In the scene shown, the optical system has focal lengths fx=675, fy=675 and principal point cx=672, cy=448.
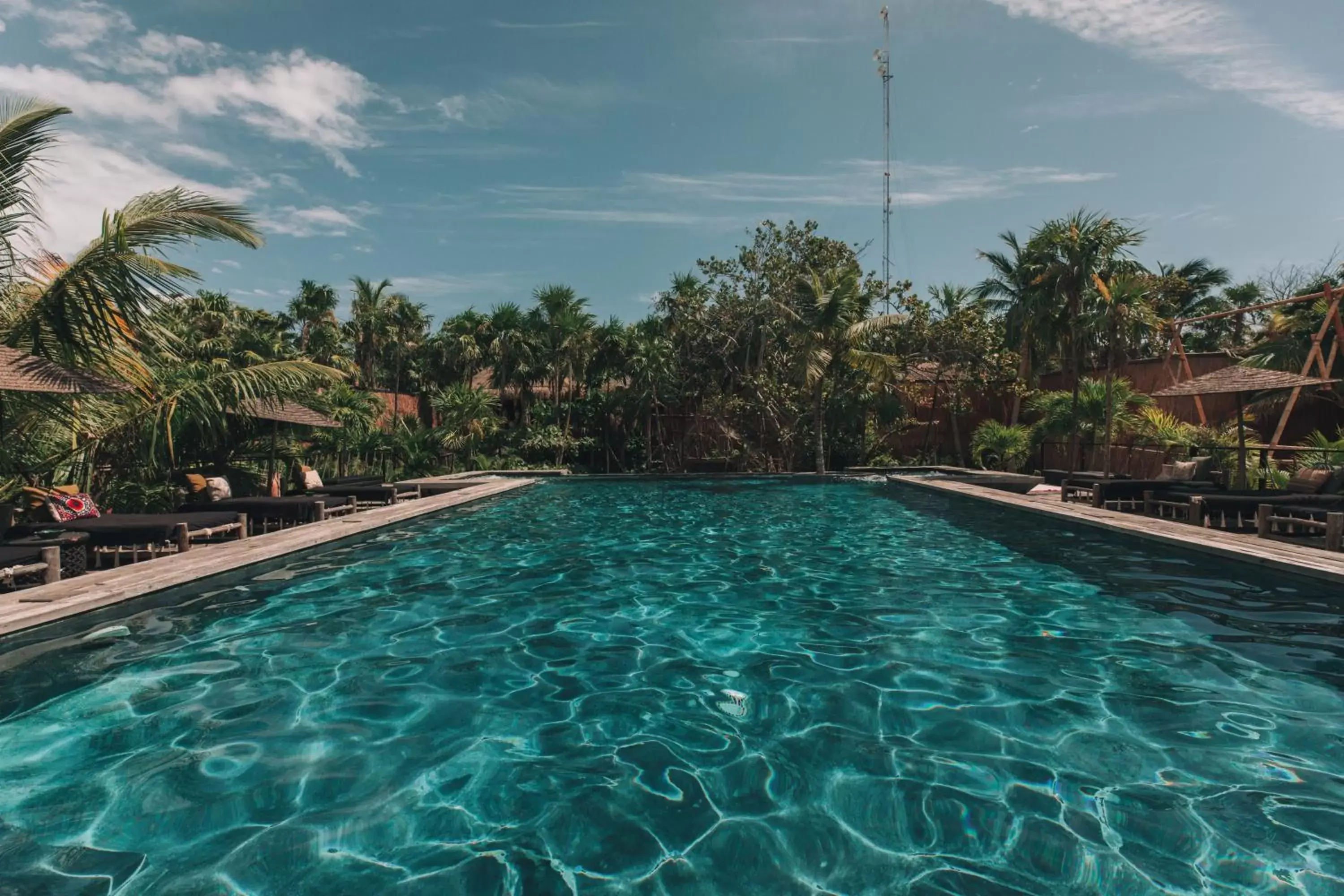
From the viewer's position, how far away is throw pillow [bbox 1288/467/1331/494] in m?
9.73

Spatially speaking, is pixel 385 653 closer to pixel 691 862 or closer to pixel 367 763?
pixel 367 763

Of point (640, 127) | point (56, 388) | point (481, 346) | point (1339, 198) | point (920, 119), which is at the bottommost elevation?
point (56, 388)

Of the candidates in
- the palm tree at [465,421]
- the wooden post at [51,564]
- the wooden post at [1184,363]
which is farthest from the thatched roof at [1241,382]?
the palm tree at [465,421]

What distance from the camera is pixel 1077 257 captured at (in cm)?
1769

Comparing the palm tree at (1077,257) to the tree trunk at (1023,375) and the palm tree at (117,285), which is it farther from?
the palm tree at (117,285)

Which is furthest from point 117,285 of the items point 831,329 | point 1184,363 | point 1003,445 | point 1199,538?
point 1003,445

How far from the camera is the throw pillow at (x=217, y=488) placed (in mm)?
10227

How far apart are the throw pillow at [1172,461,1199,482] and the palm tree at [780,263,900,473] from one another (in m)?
8.48

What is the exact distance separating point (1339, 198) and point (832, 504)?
20.6 meters

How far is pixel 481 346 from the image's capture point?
27.0 meters

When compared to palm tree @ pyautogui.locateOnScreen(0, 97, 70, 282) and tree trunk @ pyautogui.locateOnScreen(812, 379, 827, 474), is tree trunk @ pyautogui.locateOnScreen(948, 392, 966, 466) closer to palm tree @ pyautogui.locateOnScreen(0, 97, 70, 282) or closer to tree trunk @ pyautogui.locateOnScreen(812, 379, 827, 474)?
tree trunk @ pyautogui.locateOnScreen(812, 379, 827, 474)

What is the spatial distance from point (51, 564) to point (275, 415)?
4998 millimetres

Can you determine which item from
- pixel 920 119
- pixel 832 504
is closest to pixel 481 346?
pixel 832 504

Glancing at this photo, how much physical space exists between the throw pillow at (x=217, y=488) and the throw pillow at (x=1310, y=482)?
52.5ft
